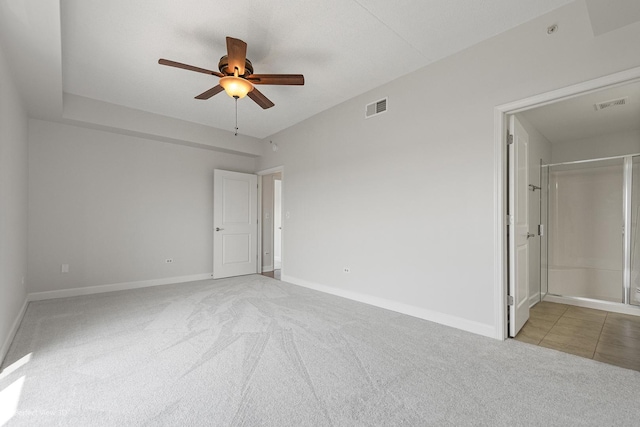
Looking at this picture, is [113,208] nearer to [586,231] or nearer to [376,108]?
[376,108]

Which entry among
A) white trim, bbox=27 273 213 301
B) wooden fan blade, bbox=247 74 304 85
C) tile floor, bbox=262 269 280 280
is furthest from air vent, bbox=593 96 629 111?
white trim, bbox=27 273 213 301

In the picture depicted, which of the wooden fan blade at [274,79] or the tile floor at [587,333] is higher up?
the wooden fan blade at [274,79]

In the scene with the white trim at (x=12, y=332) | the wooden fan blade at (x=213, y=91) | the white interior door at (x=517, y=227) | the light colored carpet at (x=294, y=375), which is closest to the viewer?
the light colored carpet at (x=294, y=375)

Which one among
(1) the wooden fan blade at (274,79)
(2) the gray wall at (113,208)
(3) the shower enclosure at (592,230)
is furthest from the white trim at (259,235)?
(3) the shower enclosure at (592,230)

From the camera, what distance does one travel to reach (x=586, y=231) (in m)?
4.19

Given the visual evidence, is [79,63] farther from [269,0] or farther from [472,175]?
[472,175]

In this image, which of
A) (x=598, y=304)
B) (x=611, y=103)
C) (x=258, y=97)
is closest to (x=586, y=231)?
(x=598, y=304)

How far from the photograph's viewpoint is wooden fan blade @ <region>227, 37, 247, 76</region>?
7.48ft

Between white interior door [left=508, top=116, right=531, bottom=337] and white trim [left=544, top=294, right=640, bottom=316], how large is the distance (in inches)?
58.9

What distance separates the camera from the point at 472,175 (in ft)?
9.21

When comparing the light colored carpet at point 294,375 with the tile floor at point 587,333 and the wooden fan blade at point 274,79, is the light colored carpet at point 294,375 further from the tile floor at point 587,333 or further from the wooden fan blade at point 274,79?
the wooden fan blade at point 274,79

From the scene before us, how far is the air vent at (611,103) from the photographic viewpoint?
9.75 ft

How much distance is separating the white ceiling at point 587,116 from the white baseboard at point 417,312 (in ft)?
7.80

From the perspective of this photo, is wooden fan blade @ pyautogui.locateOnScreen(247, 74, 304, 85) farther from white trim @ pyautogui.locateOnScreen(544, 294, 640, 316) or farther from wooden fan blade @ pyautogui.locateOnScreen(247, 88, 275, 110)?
white trim @ pyautogui.locateOnScreen(544, 294, 640, 316)
